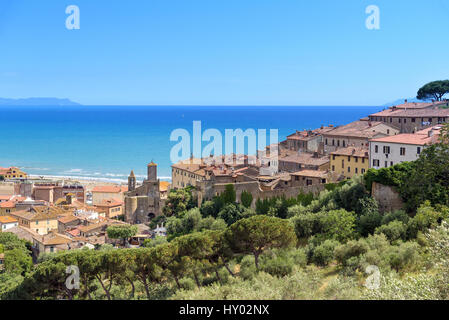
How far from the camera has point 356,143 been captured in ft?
117

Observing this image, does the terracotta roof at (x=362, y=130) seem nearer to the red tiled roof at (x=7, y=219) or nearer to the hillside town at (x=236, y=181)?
the hillside town at (x=236, y=181)

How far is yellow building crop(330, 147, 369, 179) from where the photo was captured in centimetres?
2973

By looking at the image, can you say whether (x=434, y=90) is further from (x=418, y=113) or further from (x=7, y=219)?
(x=7, y=219)

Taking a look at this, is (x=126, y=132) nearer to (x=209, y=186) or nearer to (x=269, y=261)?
(x=209, y=186)

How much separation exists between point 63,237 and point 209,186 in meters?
10.6

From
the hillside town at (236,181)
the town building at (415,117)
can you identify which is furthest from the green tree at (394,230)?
the town building at (415,117)

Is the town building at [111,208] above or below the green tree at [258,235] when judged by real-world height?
below

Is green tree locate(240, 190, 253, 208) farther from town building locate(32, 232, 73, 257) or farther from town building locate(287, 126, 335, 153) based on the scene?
town building locate(287, 126, 335, 153)

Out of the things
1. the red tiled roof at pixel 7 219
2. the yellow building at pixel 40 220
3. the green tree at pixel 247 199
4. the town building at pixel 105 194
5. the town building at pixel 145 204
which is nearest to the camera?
the green tree at pixel 247 199

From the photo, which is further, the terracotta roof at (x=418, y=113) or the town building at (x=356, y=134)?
the terracotta roof at (x=418, y=113)

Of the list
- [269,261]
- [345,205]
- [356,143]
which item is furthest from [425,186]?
[356,143]

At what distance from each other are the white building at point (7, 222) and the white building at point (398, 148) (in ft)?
85.9

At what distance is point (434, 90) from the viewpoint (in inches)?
1909

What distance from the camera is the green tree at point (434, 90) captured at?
159 feet
